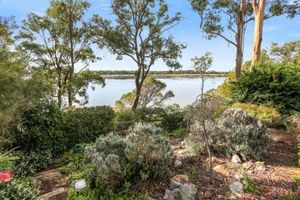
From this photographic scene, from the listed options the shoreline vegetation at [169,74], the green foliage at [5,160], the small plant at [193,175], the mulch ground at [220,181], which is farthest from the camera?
the shoreline vegetation at [169,74]

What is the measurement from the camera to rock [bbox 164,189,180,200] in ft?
12.2

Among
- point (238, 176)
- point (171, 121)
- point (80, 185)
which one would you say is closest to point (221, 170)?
point (238, 176)

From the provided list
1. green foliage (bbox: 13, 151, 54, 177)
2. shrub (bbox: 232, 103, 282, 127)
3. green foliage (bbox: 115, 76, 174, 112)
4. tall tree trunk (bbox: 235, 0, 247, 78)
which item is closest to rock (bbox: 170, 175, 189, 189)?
green foliage (bbox: 13, 151, 54, 177)

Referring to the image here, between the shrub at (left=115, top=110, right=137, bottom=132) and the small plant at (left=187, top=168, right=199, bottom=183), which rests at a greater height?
the small plant at (left=187, top=168, right=199, bottom=183)

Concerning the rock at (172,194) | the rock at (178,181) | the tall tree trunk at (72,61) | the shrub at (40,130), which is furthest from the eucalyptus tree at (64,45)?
the rock at (172,194)

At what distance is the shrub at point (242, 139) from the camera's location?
16.4 feet

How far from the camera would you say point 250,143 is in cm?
505

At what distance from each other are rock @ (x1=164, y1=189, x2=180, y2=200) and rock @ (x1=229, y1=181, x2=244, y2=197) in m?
0.75

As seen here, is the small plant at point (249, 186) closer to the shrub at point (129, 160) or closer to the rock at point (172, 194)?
the rock at point (172, 194)

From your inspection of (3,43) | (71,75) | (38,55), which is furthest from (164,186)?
(38,55)

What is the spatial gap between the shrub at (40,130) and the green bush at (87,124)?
0.44 m

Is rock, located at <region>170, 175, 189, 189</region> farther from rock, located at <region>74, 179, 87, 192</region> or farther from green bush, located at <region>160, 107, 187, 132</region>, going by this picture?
green bush, located at <region>160, 107, 187, 132</region>

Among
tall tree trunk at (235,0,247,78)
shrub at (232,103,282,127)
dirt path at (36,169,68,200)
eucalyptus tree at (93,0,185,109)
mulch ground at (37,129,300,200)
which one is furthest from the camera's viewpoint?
eucalyptus tree at (93,0,185,109)

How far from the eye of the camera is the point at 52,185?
450cm
